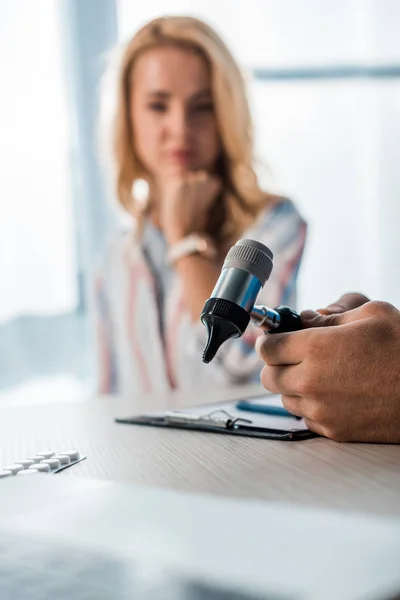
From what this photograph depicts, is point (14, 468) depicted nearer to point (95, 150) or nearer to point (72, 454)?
point (72, 454)

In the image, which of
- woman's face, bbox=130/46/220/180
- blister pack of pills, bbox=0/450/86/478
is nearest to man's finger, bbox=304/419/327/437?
blister pack of pills, bbox=0/450/86/478

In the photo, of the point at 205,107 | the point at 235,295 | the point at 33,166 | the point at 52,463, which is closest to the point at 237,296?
the point at 235,295

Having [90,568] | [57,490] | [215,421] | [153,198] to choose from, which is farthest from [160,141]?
[90,568]

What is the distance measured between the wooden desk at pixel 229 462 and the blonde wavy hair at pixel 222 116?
1288mm

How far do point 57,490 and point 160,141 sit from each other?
1736 mm

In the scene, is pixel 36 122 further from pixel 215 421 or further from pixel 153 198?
pixel 215 421

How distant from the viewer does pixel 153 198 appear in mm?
2312

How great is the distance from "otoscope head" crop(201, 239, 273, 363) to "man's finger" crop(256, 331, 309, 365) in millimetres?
49

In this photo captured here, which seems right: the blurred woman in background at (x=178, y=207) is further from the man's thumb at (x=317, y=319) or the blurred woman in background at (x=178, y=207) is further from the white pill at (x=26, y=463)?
the white pill at (x=26, y=463)

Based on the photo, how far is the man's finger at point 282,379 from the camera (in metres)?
0.75

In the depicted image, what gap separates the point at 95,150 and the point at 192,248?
23.5 inches

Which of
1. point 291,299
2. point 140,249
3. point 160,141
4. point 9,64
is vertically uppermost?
point 9,64

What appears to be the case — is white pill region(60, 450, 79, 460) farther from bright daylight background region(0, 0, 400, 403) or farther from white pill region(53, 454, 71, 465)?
bright daylight background region(0, 0, 400, 403)

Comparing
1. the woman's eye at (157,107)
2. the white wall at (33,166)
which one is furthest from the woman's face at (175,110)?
the white wall at (33,166)
